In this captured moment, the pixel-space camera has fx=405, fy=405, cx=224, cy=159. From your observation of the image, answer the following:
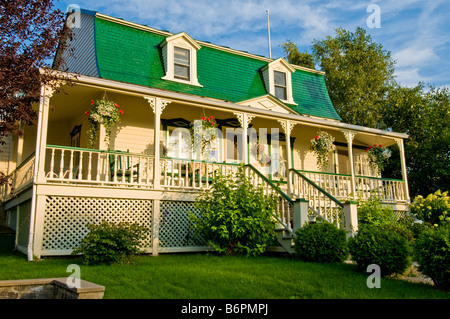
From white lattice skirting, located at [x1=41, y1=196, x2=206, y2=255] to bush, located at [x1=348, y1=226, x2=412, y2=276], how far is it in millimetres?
4469

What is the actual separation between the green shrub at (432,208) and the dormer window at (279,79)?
5842 mm

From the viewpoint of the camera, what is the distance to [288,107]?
14695 mm

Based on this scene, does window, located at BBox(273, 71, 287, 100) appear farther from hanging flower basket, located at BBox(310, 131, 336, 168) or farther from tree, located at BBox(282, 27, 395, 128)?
tree, located at BBox(282, 27, 395, 128)

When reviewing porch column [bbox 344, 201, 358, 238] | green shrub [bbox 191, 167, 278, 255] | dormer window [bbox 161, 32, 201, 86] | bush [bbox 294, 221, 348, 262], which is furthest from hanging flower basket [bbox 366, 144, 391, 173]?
bush [bbox 294, 221, 348, 262]

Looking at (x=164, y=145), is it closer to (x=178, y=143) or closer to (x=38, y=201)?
(x=178, y=143)

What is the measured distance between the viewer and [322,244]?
8211 millimetres

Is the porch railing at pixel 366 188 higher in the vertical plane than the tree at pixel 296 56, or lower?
lower

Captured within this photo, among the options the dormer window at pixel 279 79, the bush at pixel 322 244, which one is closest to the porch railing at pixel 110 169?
the bush at pixel 322 244

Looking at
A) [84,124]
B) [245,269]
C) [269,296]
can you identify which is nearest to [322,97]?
[84,124]

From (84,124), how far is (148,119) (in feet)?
6.95

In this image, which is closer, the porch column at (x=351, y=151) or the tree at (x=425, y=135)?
the porch column at (x=351, y=151)

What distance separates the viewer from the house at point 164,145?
934 centimetres

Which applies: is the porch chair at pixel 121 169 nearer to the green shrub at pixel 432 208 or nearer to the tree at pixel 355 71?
the green shrub at pixel 432 208

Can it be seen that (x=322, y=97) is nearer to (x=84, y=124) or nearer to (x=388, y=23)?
(x=388, y=23)
